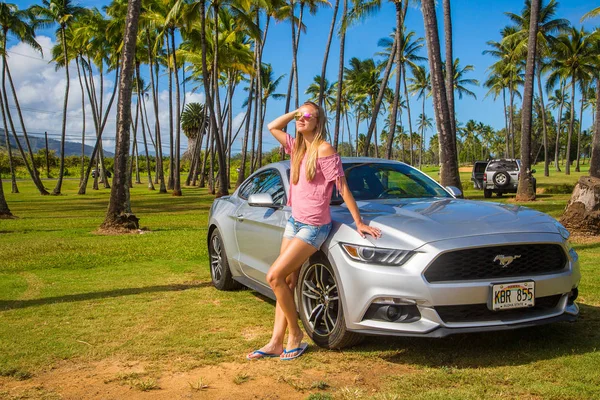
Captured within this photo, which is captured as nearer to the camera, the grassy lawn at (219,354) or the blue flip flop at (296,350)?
the grassy lawn at (219,354)

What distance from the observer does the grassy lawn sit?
3793 millimetres

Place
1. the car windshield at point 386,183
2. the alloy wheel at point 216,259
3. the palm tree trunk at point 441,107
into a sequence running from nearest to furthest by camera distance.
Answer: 1. the car windshield at point 386,183
2. the alloy wheel at point 216,259
3. the palm tree trunk at point 441,107

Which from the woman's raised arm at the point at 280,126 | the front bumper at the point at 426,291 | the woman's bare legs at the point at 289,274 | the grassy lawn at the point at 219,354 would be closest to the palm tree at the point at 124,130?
the grassy lawn at the point at 219,354

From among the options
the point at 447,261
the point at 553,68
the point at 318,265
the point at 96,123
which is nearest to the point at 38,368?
the point at 318,265

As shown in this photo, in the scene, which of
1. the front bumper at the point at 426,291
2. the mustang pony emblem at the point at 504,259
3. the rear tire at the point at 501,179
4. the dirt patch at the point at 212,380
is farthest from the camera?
the rear tire at the point at 501,179

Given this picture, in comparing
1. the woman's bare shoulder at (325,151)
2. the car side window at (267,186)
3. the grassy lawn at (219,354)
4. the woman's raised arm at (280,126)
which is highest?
the woman's raised arm at (280,126)

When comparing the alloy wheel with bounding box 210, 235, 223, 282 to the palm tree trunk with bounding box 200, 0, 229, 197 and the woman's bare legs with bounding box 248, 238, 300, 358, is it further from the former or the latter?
the palm tree trunk with bounding box 200, 0, 229, 197

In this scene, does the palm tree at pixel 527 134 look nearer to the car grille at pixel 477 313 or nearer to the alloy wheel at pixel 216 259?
the alloy wheel at pixel 216 259

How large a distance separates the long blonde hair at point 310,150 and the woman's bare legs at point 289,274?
0.50 meters

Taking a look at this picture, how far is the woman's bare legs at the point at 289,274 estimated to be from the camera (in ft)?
14.3

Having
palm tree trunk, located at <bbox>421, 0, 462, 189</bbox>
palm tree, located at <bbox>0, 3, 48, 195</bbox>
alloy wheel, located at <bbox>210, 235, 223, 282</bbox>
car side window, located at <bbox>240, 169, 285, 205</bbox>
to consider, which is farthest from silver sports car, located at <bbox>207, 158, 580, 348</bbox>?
palm tree, located at <bbox>0, 3, 48, 195</bbox>

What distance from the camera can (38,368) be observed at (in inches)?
172

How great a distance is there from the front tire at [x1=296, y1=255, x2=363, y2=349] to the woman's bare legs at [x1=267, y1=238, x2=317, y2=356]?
195 mm

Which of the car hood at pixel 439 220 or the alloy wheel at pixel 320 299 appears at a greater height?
the car hood at pixel 439 220
